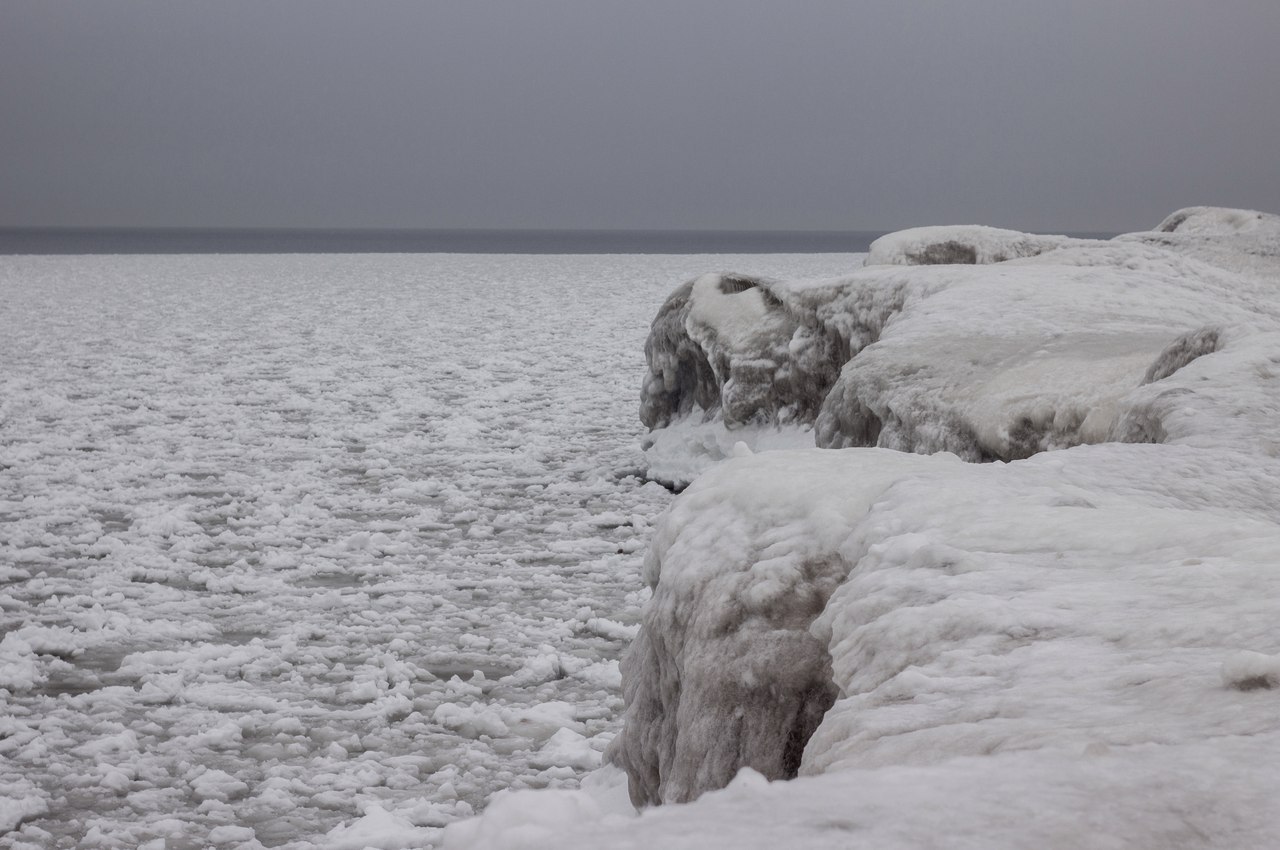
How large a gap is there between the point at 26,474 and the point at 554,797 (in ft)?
26.1

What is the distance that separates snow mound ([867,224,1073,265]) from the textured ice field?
3.06 metres

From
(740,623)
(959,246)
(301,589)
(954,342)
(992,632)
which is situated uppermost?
(959,246)

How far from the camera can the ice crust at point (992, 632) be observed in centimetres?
129

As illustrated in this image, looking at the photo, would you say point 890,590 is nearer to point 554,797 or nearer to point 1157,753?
point 1157,753

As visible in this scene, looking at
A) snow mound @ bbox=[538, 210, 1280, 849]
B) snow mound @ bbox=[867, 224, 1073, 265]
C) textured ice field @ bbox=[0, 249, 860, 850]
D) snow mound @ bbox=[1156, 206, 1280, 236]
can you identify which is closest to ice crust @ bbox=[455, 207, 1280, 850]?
snow mound @ bbox=[538, 210, 1280, 849]

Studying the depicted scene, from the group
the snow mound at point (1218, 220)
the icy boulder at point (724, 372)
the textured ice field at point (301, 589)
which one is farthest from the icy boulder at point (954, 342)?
the snow mound at point (1218, 220)

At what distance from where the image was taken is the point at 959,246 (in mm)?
9867

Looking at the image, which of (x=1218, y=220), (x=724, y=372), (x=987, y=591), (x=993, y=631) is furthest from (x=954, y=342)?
(x=1218, y=220)

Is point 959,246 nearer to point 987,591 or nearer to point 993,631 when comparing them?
point 987,591

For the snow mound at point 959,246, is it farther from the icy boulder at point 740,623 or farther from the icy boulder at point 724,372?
the icy boulder at point 740,623

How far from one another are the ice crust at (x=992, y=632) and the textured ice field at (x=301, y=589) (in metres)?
1.11

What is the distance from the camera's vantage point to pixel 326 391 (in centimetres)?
1209

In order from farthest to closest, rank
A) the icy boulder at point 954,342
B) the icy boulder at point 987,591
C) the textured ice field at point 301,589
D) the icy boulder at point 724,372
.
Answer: the icy boulder at point 724,372 < the icy boulder at point 954,342 < the textured ice field at point 301,589 < the icy boulder at point 987,591

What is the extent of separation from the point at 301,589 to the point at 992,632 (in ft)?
14.9
